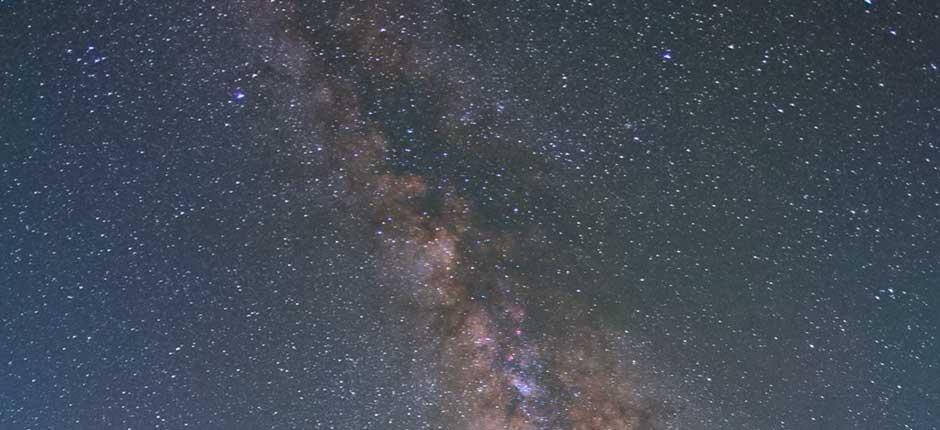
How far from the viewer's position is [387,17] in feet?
7.95

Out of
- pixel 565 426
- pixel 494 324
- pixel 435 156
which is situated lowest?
pixel 565 426

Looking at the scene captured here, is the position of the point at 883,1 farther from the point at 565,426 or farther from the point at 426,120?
the point at 565,426

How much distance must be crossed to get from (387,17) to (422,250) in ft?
3.88

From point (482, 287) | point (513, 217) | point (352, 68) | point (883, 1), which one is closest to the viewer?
point (883, 1)

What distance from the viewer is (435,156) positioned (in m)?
2.92

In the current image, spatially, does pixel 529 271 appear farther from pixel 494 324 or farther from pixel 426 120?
pixel 426 120

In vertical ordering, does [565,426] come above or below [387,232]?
below

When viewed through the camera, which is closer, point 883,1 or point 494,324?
point 883,1

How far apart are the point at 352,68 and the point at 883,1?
5.71 ft

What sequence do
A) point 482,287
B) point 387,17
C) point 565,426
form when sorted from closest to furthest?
1. point 387,17
2. point 482,287
3. point 565,426

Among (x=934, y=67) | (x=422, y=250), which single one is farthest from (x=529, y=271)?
(x=934, y=67)

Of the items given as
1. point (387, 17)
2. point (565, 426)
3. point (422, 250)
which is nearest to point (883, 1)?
point (387, 17)

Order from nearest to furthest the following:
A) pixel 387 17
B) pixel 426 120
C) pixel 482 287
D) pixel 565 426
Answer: pixel 387 17, pixel 426 120, pixel 482 287, pixel 565 426

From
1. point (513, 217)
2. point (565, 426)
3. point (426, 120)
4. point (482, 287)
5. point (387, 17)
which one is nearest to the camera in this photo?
point (387, 17)
